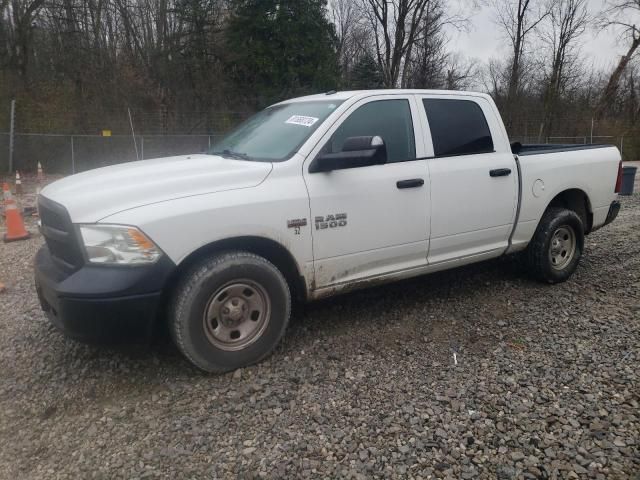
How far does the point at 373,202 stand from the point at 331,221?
1.26ft

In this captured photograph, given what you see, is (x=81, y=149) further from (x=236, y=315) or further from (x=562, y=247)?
(x=562, y=247)

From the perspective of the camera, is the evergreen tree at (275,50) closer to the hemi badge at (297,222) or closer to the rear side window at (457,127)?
the rear side window at (457,127)

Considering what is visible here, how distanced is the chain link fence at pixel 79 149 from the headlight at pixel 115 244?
1277 centimetres

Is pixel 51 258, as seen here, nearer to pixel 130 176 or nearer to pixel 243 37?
pixel 130 176

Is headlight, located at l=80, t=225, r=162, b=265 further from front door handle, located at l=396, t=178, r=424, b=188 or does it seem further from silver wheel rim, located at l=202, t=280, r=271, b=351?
front door handle, located at l=396, t=178, r=424, b=188

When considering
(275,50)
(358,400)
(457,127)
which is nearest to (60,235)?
(358,400)

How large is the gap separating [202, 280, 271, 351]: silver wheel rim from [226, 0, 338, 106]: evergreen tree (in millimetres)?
19928

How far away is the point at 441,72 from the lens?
3288cm

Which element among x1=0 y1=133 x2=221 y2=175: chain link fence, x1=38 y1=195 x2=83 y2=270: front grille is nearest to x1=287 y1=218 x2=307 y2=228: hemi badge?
x1=38 y1=195 x2=83 y2=270: front grille

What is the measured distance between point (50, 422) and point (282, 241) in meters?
1.71

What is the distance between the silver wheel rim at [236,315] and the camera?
323 cm

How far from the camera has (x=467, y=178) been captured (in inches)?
166

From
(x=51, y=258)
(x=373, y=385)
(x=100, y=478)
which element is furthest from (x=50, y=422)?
(x=373, y=385)

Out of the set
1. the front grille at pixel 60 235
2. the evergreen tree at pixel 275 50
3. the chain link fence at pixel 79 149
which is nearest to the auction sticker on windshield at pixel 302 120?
the front grille at pixel 60 235
